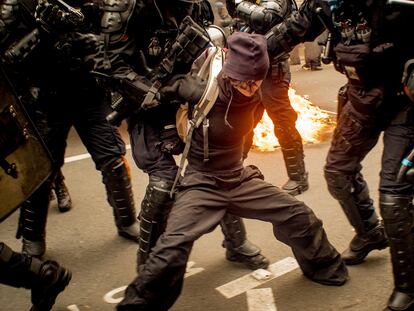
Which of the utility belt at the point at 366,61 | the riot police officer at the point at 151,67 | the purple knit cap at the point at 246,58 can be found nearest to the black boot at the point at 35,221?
the riot police officer at the point at 151,67

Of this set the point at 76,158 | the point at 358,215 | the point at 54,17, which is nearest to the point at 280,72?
the point at 358,215

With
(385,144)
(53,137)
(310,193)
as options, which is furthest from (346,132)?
(53,137)

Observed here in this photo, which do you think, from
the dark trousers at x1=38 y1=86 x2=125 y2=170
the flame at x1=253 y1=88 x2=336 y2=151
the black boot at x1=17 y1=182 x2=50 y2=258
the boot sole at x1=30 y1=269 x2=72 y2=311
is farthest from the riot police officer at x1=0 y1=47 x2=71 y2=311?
the flame at x1=253 y1=88 x2=336 y2=151

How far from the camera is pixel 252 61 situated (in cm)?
273

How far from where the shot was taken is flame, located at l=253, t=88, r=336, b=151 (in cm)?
596

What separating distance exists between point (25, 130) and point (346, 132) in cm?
172

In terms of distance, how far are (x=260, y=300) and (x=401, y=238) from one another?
34.6 inches

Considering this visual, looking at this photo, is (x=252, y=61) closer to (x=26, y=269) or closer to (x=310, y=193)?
(x=26, y=269)

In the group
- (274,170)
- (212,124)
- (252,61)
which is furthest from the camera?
(274,170)

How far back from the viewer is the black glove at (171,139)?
3252 millimetres

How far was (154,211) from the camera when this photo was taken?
10.4 feet

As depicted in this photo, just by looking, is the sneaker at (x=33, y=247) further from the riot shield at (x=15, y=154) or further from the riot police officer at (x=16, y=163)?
the riot shield at (x=15, y=154)

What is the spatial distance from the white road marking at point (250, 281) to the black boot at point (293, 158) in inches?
44.1

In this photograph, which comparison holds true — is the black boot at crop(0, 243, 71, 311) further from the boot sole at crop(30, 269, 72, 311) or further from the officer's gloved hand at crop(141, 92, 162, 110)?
the officer's gloved hand at crop(141, 92, 162, 110)
